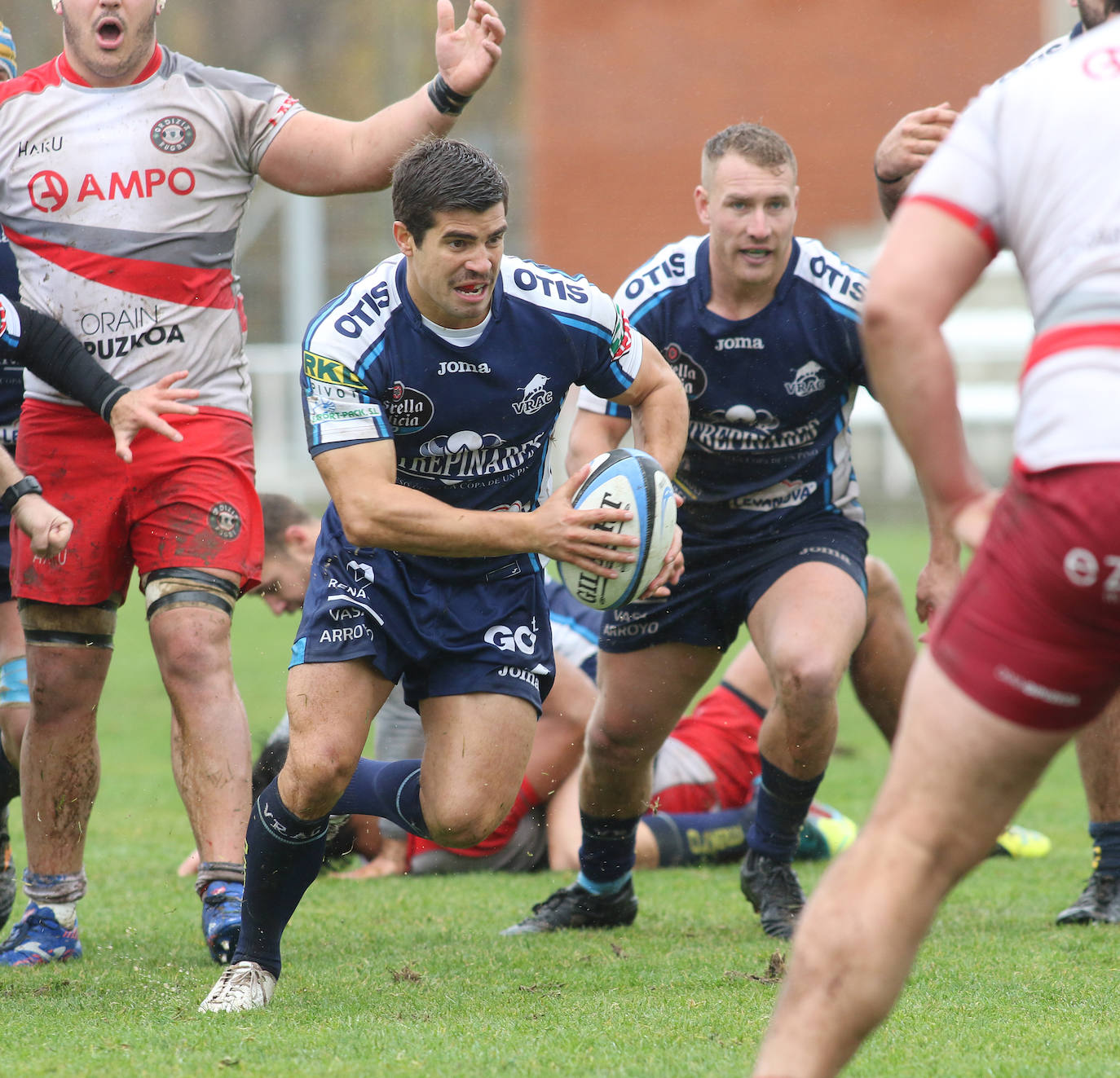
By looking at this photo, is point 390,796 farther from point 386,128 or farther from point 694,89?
point 694,89

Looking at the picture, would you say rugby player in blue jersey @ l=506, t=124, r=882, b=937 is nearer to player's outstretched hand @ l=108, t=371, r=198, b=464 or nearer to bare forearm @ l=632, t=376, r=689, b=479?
bare forearm @ l=632, t=376, r=689, b=479

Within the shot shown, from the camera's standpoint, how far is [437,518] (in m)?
4.00

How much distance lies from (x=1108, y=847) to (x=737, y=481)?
1.70 meters

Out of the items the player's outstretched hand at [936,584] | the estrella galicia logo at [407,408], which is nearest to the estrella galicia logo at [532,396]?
the estrella galicia logo at [407,408]

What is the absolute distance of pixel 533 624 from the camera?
4512mm

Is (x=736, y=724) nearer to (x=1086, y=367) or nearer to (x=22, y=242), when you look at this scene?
(x=22, y=242)

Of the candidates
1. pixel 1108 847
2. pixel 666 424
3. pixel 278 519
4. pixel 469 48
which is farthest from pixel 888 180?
pixel 278 519

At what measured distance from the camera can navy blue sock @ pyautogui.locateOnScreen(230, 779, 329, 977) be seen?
13.2 feet

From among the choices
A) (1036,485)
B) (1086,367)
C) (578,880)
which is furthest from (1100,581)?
(578,880)

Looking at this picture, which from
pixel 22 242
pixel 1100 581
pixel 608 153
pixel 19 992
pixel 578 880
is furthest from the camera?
pixel 608 153

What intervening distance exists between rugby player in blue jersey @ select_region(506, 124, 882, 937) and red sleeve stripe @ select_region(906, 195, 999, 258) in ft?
8.72

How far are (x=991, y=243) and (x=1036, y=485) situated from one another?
394 millimetres

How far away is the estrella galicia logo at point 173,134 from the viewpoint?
16.1ft

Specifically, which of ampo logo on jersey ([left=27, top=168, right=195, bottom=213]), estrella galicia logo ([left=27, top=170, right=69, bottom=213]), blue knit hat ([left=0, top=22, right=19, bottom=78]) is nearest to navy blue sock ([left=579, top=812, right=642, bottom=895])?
ampo logo on jersey ([left=27, top=168, right=195, bottom=213])
